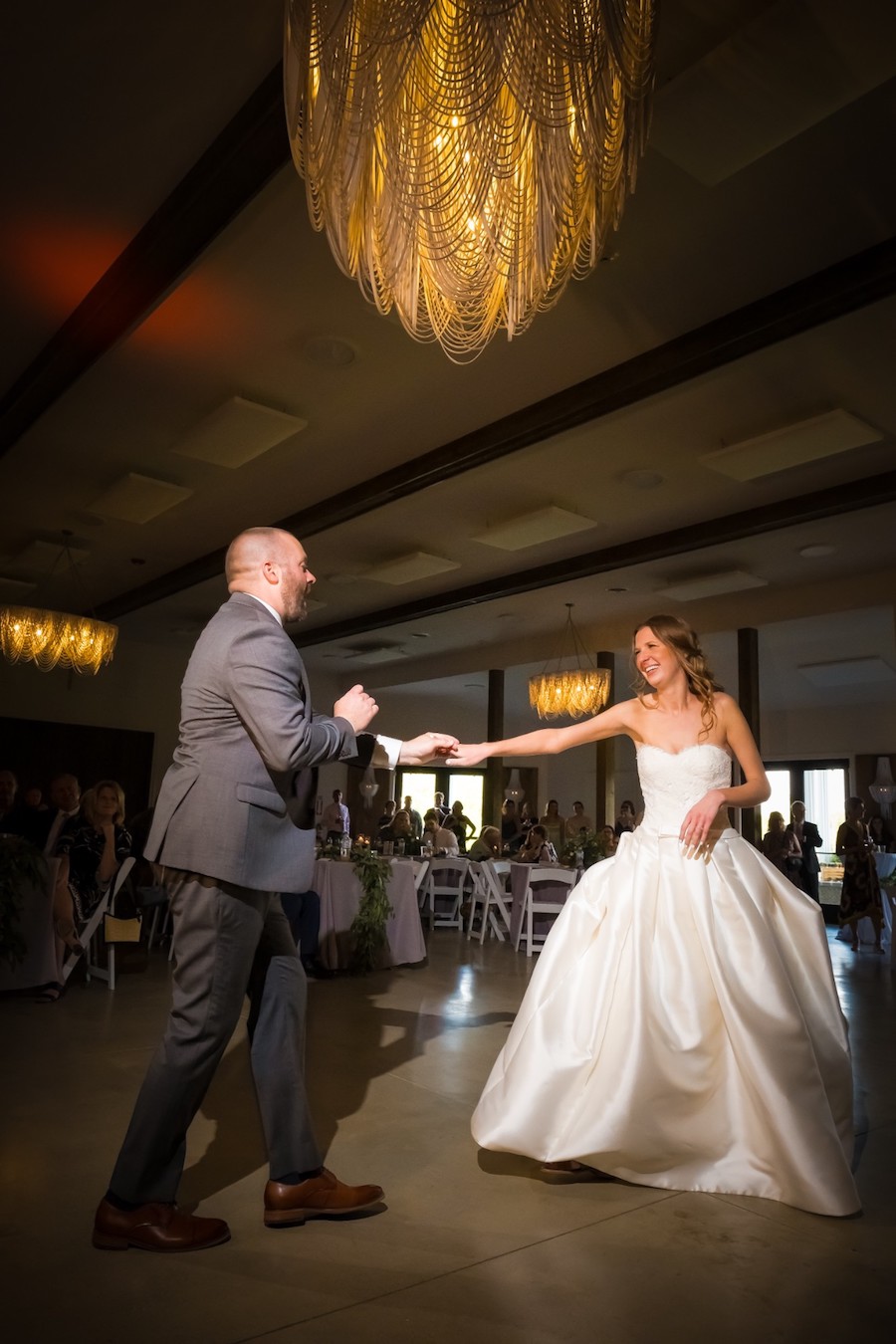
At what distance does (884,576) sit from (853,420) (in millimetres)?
4136

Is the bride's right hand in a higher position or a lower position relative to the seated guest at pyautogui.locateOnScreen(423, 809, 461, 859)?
higher

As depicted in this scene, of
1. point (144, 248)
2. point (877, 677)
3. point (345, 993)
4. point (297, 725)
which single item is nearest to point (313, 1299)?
point (297, 725)

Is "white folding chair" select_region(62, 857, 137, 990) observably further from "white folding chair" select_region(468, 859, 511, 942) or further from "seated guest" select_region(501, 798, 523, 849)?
"seated guest" select_region(501, 798, 523, 849)

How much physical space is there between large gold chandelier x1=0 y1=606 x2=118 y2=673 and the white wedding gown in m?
6.80

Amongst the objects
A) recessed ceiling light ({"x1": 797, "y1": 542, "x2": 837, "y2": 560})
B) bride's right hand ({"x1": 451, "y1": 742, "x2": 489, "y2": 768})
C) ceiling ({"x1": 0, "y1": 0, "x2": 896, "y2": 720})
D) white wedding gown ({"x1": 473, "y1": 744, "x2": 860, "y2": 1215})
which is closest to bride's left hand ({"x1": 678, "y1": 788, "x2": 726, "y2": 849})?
white wedding gown ({"x1": 473, "y1": 744, "x2": 860, "y2": 1215})

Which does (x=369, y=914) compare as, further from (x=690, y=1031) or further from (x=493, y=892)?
Result: (x=690, y=1031)

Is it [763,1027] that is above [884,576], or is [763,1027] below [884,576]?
below

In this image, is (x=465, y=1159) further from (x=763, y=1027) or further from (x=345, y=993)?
(x=345, y=993)

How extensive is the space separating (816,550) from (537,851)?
160 inches

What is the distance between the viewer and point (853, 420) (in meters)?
5.54

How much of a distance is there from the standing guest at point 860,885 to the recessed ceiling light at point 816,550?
2913mm

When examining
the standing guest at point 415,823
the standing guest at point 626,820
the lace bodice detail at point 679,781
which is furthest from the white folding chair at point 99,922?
the standing guest at point 626,820

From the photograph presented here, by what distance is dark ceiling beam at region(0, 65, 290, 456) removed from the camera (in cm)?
354

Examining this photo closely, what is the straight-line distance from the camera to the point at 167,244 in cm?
423
